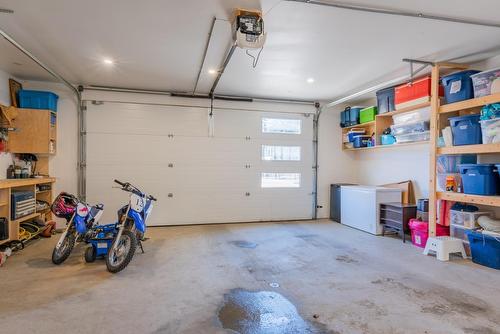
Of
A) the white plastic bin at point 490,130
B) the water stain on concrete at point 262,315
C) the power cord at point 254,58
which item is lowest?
the water stain on concrete at point 262,315

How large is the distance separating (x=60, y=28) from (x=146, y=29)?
95 centimetres

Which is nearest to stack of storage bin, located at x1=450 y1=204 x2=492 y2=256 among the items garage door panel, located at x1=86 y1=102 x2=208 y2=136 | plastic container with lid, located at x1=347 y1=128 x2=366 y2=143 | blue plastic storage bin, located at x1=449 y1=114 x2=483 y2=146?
blue plastic storage bin, located at x1=449 y1=114 x2=483 y2=146

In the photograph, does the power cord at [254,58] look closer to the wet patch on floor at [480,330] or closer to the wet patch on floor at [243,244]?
the wet patch on floor at [243,244]

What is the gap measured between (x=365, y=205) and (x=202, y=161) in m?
3.37

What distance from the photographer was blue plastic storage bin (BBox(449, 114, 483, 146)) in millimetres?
3738

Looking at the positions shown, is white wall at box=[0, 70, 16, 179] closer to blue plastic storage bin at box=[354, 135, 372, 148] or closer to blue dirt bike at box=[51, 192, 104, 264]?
blue dirt bike at box=[51, 192, 104, 264]

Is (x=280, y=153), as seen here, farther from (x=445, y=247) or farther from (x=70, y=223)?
(x=70, y=223)

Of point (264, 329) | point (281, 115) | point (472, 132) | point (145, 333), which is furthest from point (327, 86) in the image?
point (145, 333)

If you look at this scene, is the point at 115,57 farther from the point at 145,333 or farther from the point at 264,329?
the point at 264,329

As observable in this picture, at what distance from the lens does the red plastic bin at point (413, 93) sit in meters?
4.41

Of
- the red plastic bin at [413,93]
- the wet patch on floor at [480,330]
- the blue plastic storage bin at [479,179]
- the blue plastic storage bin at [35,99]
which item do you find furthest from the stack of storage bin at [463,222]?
the blue plastic storage bin at [35,99]

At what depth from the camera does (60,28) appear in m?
3.23

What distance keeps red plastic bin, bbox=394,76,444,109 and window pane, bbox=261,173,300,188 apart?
8.66 ft

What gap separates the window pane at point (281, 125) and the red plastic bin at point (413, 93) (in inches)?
88.2
